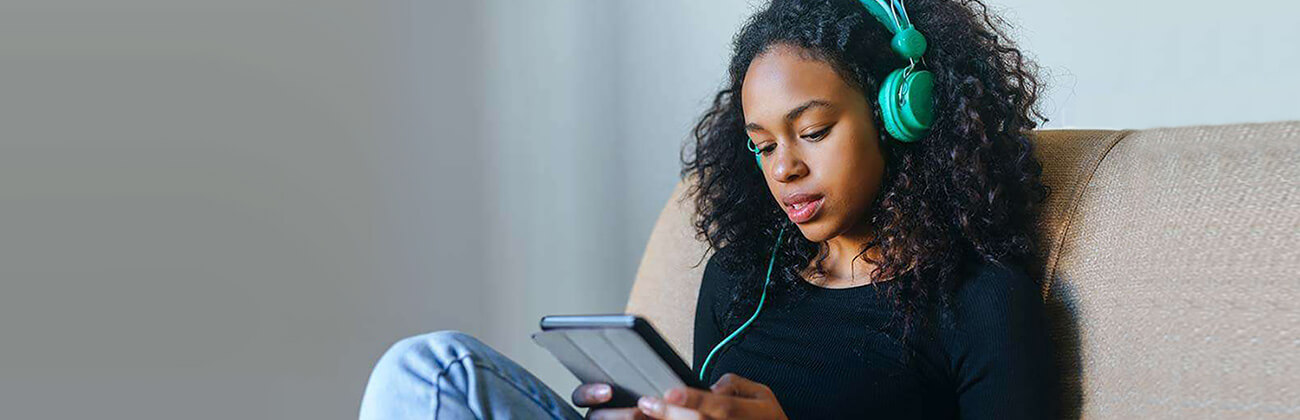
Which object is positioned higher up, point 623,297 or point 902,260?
point 902,260

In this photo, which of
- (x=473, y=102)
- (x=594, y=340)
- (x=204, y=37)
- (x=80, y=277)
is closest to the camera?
(x=594, y=340)

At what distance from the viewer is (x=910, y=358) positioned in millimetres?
1068

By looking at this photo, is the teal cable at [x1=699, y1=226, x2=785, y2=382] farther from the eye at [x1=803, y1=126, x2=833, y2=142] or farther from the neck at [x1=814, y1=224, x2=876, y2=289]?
the eye at [x1=803, y1=126, x2=833, y2=142]

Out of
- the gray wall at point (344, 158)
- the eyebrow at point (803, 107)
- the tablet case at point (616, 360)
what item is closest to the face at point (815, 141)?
the eyebrow at point (803, 107)

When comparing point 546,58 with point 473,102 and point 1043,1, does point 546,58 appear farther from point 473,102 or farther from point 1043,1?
point 1043,1

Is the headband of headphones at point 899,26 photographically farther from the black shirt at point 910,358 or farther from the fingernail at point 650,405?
the fingernail at point 650,405

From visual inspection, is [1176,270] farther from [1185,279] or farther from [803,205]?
[803,205]

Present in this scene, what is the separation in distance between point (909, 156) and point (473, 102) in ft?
3.67

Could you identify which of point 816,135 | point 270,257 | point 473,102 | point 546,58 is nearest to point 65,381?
point 270,257

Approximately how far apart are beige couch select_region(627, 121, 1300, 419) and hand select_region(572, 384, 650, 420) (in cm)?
40

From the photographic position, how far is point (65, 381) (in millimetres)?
1620

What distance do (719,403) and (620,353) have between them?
0.09 meters

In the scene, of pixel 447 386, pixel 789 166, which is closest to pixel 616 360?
pixel 447 386

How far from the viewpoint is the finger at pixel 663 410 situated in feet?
2.94
